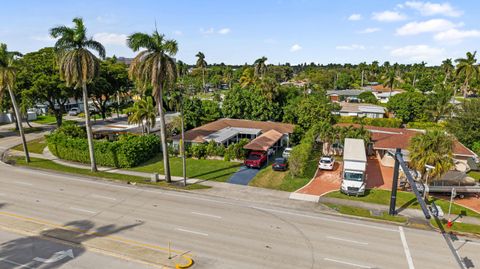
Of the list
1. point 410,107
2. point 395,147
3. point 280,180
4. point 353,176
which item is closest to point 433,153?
point 353,176

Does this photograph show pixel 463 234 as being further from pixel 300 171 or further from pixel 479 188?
pixel 300 171

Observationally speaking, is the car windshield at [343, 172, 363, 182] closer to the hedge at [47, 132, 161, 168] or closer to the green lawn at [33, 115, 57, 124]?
the hedge at [47, 132, 161, 168]

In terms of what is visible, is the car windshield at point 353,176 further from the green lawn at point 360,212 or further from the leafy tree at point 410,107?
the leafy tree at point 410,107

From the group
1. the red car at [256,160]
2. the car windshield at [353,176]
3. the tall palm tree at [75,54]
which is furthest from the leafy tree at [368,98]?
the tall palm tree at [75,54]

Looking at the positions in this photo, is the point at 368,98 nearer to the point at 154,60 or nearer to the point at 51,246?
the point at 154,60

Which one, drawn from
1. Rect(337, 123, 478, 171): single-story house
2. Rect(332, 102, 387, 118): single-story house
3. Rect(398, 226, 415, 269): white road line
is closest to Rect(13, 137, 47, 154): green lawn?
Rect(398, 226, 415, 269): white road line

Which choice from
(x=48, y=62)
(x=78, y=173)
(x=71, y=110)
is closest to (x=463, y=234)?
(x=78, y=173)
